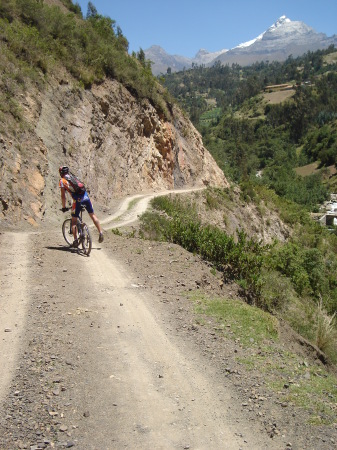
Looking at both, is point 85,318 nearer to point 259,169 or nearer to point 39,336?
point 39,336

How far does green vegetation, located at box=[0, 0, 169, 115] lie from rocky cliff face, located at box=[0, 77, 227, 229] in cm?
74

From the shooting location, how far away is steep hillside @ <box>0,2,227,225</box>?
1262 cm

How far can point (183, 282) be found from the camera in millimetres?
6812

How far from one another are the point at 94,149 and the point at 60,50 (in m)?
5.20

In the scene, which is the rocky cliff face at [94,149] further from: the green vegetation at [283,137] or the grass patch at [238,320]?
the green vegetation at [283,137]

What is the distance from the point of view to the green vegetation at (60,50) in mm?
16375

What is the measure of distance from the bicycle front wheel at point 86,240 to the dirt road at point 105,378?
1.84 m

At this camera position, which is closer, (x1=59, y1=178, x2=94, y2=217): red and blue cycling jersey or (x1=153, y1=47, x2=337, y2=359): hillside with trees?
(x1=59, y1=178, x2=94, y2=217): red and blue cycling jersey

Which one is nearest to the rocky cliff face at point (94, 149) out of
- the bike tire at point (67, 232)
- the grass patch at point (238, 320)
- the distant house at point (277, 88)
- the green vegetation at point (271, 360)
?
the bike tire at point (67, 232)

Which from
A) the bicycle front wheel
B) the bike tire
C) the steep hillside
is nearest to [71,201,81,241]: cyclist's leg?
the bicycle front wheel

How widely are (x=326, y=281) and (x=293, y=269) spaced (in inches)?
97.5

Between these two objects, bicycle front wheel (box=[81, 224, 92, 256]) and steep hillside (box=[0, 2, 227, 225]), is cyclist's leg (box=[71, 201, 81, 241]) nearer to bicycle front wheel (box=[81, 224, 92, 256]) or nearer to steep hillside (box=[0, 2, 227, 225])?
bicycle front wheel (box=[81, 224, 92, 256])

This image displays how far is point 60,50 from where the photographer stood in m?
19.6

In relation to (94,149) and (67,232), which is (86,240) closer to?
(67,232)
